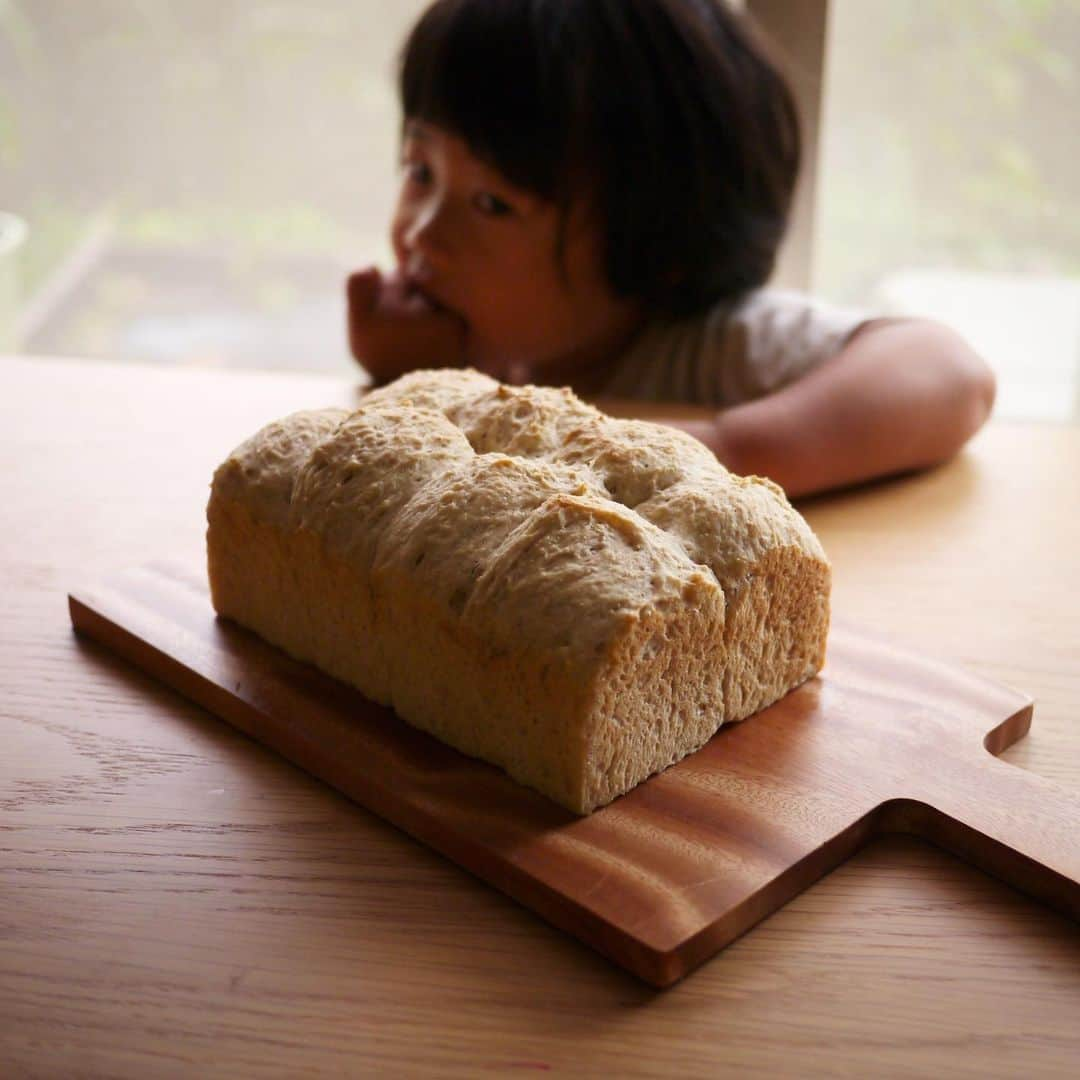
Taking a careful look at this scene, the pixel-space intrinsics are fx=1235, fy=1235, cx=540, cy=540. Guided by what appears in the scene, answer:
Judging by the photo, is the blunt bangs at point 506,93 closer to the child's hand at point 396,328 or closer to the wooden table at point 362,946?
the child's hand at point 396,328

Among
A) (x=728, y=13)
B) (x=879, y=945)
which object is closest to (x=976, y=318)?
(x=728, y=13)

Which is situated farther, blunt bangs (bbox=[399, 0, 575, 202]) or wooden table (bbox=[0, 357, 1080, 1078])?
blunt bangs (bbox=[399, 0, 575, 202])

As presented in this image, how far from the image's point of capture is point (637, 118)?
1557mm

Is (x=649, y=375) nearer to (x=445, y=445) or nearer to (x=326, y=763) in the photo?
(x=445, y=445)

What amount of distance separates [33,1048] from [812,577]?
54 centimetres

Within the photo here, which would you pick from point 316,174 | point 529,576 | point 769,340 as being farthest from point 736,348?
point 316,174

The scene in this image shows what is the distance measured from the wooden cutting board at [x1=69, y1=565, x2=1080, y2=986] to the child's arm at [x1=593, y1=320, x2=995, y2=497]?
0.34 meters

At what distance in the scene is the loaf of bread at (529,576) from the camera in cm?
72

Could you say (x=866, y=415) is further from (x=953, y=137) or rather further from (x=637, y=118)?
(x=953, y=137)

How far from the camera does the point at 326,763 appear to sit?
789mm

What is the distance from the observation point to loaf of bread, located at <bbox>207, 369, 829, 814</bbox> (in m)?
0.72

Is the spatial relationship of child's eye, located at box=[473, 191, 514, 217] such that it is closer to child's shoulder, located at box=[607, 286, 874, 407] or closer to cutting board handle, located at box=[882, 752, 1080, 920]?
child's shoulder, located at box=[607, 286, 874, 407]

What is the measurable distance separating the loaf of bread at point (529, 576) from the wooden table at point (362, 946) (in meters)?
0.09

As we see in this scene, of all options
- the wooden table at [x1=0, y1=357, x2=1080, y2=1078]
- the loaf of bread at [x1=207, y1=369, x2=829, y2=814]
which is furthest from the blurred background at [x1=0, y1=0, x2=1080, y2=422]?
the wooden table at [x1=0, y1=357, x2=1080, y2=1078]
